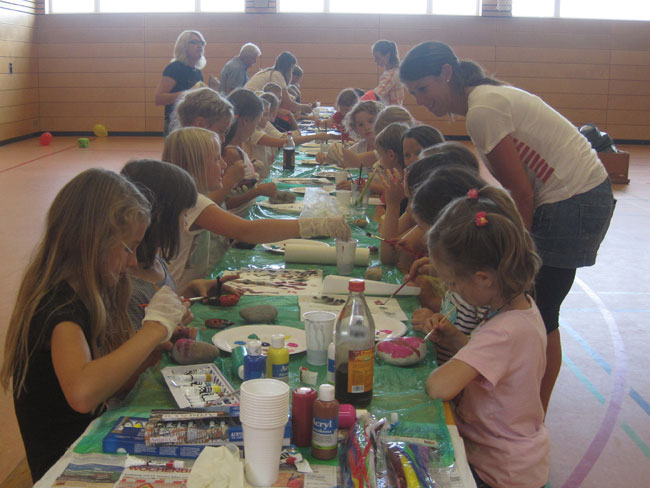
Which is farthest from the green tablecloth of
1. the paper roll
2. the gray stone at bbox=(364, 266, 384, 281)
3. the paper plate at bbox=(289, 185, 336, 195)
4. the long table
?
the paper plate at bbox=(289, 185, 336, 195)

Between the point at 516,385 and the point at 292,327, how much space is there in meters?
0.66

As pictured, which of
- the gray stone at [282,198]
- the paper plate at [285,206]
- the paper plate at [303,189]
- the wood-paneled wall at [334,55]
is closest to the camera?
the paper plate at [285,206]

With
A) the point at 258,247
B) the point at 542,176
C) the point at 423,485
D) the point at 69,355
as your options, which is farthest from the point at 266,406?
the point at 258,247

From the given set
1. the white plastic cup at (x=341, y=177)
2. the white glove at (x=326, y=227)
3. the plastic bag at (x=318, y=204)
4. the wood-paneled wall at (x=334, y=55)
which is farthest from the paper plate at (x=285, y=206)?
the wood-paneled wall at (x=334, y=55)

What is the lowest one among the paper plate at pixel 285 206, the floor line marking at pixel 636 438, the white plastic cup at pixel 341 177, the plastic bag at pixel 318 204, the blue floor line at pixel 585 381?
the floor line marking at pixel 636 438

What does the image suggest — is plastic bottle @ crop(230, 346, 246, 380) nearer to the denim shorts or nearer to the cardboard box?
the denim shorts

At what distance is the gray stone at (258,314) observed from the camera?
1.90 m

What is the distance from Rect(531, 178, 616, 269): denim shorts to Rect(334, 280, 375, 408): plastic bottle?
1209mm

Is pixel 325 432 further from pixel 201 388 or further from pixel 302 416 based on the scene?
pixel 201 388

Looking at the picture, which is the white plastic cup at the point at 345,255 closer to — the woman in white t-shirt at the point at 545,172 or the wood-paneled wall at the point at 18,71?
the woman in white t-shirt at the point at 545,172

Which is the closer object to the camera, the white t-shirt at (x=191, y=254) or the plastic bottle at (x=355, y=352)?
the plastic bottle at (x=355, y=352)

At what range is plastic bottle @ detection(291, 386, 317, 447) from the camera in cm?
120

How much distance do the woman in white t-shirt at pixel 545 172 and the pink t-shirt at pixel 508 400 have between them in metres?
0.87

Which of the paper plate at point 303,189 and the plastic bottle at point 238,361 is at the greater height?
the paper plate at point 303,189
